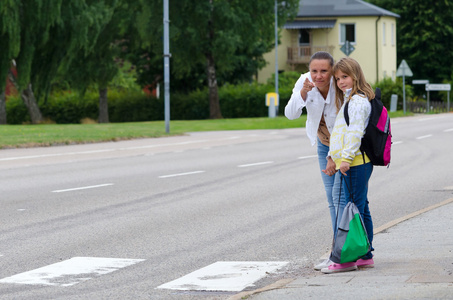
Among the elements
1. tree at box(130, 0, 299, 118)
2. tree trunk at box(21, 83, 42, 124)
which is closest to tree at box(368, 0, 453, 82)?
tree at box(130, 0, 299, 118)

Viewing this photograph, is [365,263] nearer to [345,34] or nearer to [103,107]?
[103,107]

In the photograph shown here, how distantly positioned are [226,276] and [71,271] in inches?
49.2

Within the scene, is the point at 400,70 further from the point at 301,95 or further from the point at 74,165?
the point at 301,95

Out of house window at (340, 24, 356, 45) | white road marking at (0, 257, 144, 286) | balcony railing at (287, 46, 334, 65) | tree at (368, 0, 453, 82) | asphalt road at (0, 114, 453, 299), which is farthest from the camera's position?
tree at (368, 0, 453, 82)

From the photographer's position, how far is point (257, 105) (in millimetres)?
57062

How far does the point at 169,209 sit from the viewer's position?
11.3 meters

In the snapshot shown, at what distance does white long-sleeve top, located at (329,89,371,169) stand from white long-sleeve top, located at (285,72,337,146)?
0.55ft

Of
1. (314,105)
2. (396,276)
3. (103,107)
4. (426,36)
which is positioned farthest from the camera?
(426,36)

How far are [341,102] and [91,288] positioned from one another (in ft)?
7.63

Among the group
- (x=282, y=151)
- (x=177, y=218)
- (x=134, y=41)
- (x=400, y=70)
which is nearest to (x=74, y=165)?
(x=282, y=151)

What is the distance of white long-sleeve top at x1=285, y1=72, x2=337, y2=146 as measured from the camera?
710 cm

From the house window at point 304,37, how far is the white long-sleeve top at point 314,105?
224 ft

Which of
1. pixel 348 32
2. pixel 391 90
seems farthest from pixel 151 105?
pixel 348 32

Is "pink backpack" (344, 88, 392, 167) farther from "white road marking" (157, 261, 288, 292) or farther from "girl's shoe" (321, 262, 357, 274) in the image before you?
"white road marking" (157, 261, 288, 292)
